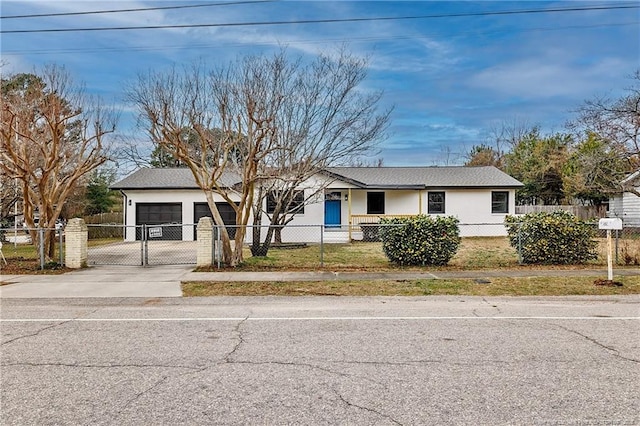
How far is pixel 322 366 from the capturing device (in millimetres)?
5090

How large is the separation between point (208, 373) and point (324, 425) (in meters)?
1.65

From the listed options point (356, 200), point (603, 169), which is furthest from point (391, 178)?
point (603, 169)

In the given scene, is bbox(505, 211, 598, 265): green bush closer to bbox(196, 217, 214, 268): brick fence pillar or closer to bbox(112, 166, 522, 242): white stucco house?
bbox(196, 217, 214, 268): brick fence pillar

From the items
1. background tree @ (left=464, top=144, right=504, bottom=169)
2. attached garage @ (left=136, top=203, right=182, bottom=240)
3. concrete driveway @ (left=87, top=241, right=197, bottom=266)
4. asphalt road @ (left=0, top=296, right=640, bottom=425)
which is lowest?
asphalt road @ (left=0, top=296, right=640, bottom=425)

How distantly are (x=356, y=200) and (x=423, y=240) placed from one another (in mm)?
13648

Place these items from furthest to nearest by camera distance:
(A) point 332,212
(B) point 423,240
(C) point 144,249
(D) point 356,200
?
(D) point 356,200 → (A) point 332,212 → (C) point 144,249 → (B) point 423,240

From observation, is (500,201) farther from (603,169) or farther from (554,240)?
(554,240)

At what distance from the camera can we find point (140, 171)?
29016 millimetres

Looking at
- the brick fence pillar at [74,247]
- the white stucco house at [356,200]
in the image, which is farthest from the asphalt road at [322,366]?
the white stucco house at [356,200]

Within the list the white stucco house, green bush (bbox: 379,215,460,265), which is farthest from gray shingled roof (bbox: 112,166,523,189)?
green bush (bbox: 379,215,460,265)

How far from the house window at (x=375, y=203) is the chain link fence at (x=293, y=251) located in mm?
2627

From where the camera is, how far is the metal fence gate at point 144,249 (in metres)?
15.7

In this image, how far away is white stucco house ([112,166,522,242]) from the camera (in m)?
25.9

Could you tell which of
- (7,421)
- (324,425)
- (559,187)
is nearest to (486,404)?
(324,425)
